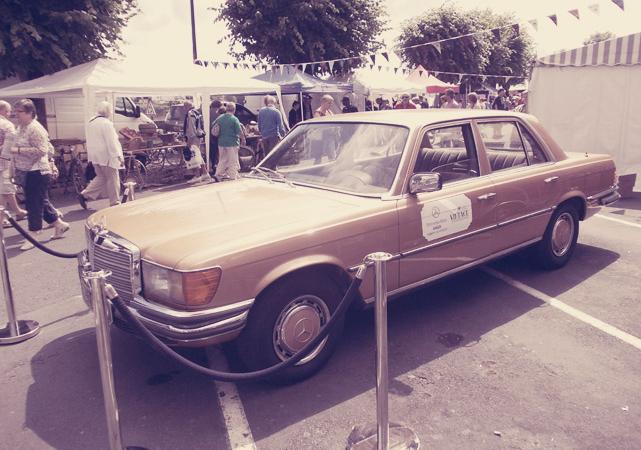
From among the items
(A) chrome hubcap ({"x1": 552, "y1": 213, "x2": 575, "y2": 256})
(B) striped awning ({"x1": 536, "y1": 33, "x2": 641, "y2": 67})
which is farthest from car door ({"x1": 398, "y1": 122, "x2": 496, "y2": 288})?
(B) striped awning ({"x1": 536, "y1": 33, "x2": 641, "y2": 67})

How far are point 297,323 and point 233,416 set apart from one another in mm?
654

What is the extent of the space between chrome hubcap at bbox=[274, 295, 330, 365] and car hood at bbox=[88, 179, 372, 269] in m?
0.45

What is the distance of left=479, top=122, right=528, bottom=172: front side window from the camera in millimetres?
4742

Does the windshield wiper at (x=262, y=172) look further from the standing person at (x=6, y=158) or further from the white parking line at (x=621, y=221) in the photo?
the white parking line at (x=621, y=221)

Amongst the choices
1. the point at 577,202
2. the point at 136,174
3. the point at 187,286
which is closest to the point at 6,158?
the point at 136,174

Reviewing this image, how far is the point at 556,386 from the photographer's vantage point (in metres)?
3.48

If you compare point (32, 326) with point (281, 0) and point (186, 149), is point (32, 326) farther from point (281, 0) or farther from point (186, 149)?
point (281, 0)

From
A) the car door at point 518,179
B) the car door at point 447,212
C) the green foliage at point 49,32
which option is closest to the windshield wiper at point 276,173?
the car door at point 447,212

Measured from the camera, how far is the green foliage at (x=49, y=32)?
12.4 meters

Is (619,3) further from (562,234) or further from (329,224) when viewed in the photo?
(329,224)

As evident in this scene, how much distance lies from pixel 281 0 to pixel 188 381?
70.2ft

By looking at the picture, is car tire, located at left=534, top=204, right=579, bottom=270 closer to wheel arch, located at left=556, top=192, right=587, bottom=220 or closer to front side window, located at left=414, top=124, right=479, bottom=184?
wheel arch, located at left=556, top=192, right=587, bottom=220

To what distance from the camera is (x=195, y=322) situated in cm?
304

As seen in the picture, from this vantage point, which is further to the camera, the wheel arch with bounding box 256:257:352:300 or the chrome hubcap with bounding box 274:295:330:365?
the chrome hubcap with bounding box 274:295:330:365
